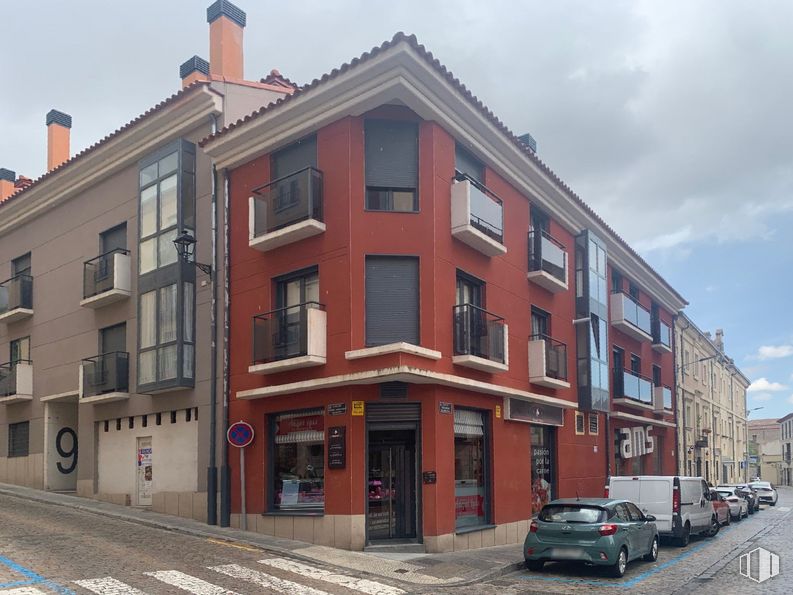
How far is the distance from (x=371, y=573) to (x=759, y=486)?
1325 inches

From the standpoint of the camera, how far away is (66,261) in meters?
22.2

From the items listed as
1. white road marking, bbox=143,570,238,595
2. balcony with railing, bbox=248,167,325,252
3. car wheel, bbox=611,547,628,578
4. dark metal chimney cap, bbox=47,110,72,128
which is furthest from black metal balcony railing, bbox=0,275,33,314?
car wheel, bbox=611,547,628,578

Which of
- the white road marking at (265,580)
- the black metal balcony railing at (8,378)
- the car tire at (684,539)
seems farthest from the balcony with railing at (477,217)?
the black metal balcony railing at (8,378)

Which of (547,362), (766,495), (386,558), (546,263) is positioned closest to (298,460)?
(386,558)

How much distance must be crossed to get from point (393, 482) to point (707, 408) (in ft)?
113

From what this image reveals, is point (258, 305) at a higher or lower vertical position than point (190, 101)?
lower

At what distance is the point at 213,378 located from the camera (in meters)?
17.3

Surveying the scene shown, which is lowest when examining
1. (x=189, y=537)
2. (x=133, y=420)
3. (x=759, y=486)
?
(x=759, y=486)

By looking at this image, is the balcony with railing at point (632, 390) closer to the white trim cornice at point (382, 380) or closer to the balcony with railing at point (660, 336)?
the balcony with railing at point (660, 336)

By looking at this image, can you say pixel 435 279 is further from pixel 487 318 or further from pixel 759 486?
pixel 759 486

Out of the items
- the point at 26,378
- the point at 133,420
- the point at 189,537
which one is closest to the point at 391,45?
the point at 189,537

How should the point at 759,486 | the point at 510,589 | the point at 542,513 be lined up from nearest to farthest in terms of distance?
the point at 510,589, the point at 542,513, the point at 759,486

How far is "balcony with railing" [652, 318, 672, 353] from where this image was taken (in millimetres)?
31734

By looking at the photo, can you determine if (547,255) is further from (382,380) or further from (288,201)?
(382,380)
